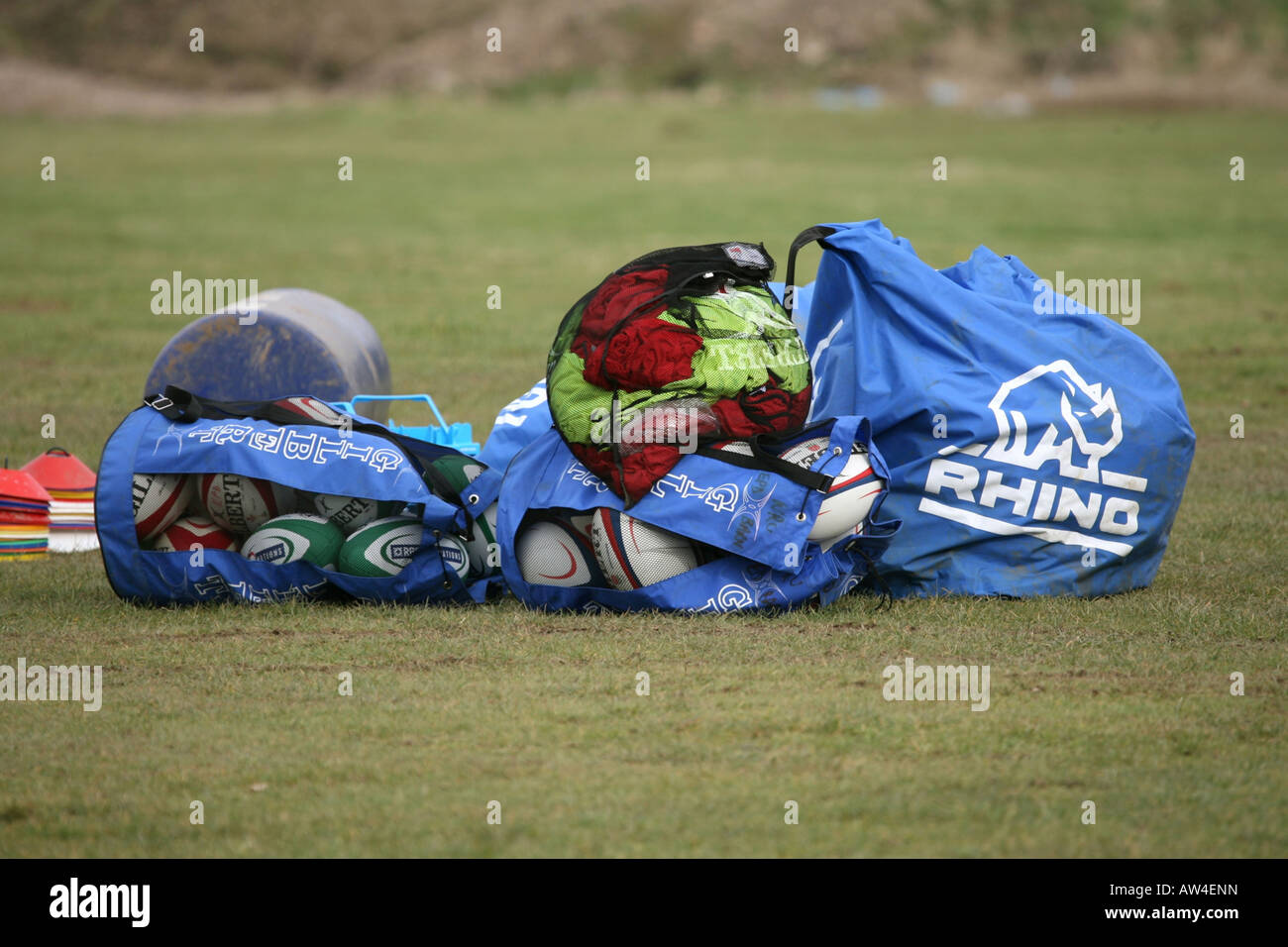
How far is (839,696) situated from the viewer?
428 centimetres

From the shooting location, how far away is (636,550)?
492 centimetres

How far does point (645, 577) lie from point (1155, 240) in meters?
13.7

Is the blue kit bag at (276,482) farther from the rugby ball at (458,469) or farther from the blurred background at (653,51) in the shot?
the blurred background at (653,51)

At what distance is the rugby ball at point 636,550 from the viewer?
4906 millimetres

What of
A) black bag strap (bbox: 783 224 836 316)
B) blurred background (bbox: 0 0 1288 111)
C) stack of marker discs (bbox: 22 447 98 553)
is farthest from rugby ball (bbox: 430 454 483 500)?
blurred background (bbox: 0 0 1288 111)

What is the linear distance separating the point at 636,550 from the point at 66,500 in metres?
2.75

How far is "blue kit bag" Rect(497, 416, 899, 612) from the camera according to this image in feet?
15.9

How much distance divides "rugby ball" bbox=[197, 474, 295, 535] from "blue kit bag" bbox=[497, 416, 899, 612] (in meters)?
0.77

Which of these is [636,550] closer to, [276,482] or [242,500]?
[276,482]

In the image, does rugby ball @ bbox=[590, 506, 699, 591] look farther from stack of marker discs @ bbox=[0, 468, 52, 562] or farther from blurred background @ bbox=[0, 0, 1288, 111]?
blurred background @ bbox=[0, 0, 1288, 111]
